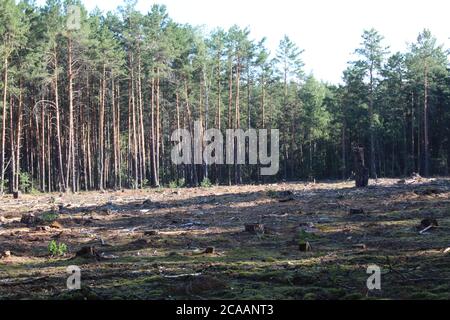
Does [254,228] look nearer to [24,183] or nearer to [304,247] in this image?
[304,247]

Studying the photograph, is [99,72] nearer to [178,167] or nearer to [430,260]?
[178,167]

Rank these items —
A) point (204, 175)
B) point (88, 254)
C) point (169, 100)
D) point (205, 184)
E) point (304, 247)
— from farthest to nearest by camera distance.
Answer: point (169, 100)
point (204, 175)
point (205, 184)
point (304, 247)
point (88, 254)

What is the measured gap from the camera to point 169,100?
5669 cm

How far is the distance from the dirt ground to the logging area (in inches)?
2.1

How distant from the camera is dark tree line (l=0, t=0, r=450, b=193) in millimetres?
38781

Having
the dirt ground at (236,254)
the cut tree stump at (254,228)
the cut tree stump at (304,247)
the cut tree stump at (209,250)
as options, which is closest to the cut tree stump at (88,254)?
the dirt ground at (236,254)

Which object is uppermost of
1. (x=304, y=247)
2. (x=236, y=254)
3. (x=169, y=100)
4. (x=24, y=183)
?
(x=169, y=100)

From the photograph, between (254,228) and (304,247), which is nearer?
(304,247)

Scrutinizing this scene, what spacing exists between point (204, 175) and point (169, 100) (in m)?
11.2

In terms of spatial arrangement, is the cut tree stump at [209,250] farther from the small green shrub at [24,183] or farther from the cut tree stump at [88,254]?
the small green shrub at [24,183]

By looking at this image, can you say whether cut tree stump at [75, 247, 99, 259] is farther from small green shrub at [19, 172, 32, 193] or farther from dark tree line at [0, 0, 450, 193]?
small green shrub at [19, 172, 32, 193]

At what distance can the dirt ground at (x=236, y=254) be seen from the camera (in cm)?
651

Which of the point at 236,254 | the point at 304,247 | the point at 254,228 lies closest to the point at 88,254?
the point at 236,254
